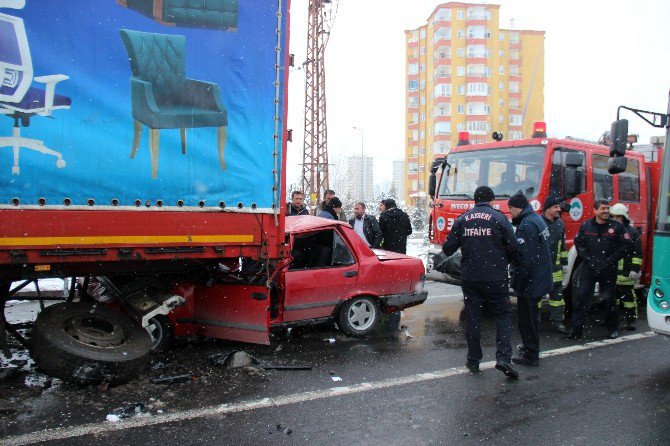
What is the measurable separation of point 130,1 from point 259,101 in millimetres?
1322

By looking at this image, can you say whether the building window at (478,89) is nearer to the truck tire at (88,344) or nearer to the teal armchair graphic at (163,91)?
the teal armchair graphic at (163,91)

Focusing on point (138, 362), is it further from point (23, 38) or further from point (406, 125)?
point (406, 125)

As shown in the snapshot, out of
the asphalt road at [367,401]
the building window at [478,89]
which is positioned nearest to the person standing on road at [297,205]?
the asphalt road at [367,401]

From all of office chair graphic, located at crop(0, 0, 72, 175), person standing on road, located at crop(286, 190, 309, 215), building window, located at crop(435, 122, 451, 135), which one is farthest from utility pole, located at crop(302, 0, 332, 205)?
building window, located at crop(435, 122, 451, 135)

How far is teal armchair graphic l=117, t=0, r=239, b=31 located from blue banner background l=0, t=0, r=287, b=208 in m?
0.05

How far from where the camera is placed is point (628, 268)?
657 cm

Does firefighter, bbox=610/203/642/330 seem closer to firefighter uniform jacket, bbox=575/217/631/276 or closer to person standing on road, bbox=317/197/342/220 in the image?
firefighter uniform jacket, bbox=575/217/631/276

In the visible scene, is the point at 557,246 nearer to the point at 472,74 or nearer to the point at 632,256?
the point at 632,256

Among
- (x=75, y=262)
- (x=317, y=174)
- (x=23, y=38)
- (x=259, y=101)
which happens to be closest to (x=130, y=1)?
(x=23, y=38)

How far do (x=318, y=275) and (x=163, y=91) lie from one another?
2729 mm

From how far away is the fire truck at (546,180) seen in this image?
757 centimetres

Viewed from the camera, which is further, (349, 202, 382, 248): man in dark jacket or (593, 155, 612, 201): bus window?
(349, 202, 382, 248): man in dark jacket

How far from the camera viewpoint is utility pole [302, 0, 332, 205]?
96.5 ft

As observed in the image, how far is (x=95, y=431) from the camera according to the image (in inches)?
144
